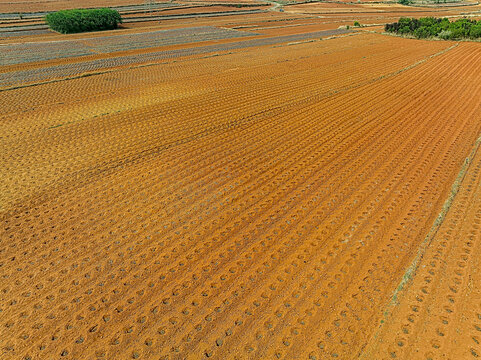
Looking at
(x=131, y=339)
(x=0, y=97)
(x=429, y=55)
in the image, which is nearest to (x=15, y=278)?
(x=131, y=339)

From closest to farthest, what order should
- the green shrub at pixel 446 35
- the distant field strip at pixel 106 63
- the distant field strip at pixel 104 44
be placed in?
the distant field strip at pixel 106 63, the distant field strip at pixel 104 44, the green shrub at pixel 446 35

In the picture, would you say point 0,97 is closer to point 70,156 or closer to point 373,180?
point 70,156

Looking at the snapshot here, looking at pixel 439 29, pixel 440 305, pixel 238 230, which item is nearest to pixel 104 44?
pixel 238 230

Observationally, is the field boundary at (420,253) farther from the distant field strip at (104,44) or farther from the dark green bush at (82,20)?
the dark green bush at (82,20)

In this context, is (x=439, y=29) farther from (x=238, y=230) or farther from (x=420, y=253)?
(x=238, y=230)

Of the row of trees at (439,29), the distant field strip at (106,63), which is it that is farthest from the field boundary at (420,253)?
the row of trees at (439,29)

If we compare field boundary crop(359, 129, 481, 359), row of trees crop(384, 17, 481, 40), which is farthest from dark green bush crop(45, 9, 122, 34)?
field boundary crop(359, 129, 481, 359)
